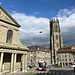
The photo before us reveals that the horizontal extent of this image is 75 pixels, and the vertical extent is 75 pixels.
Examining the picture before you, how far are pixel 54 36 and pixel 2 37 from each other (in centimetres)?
6610

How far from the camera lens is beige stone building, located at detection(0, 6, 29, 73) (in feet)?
84.2

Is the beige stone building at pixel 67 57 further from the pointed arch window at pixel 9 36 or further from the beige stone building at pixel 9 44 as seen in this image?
the pointed arch window at pixel 9 36

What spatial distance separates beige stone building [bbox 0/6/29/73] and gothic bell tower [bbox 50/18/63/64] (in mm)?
54940

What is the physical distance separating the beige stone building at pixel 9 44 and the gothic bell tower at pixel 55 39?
54940 millimetres

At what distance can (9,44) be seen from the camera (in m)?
26.8

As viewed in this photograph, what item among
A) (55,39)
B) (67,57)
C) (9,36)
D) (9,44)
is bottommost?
(67,57)

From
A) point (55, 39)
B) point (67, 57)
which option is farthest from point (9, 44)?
point (55, 39)

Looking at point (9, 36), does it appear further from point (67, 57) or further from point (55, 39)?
point (55, 39)

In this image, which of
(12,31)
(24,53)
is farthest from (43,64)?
(12,31)

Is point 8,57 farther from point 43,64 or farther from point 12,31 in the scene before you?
point 43,64

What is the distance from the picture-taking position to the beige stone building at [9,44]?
25.6m

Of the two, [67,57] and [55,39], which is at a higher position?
[55,39]

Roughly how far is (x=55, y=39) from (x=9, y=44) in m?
64.3

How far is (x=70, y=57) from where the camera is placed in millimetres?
65875
